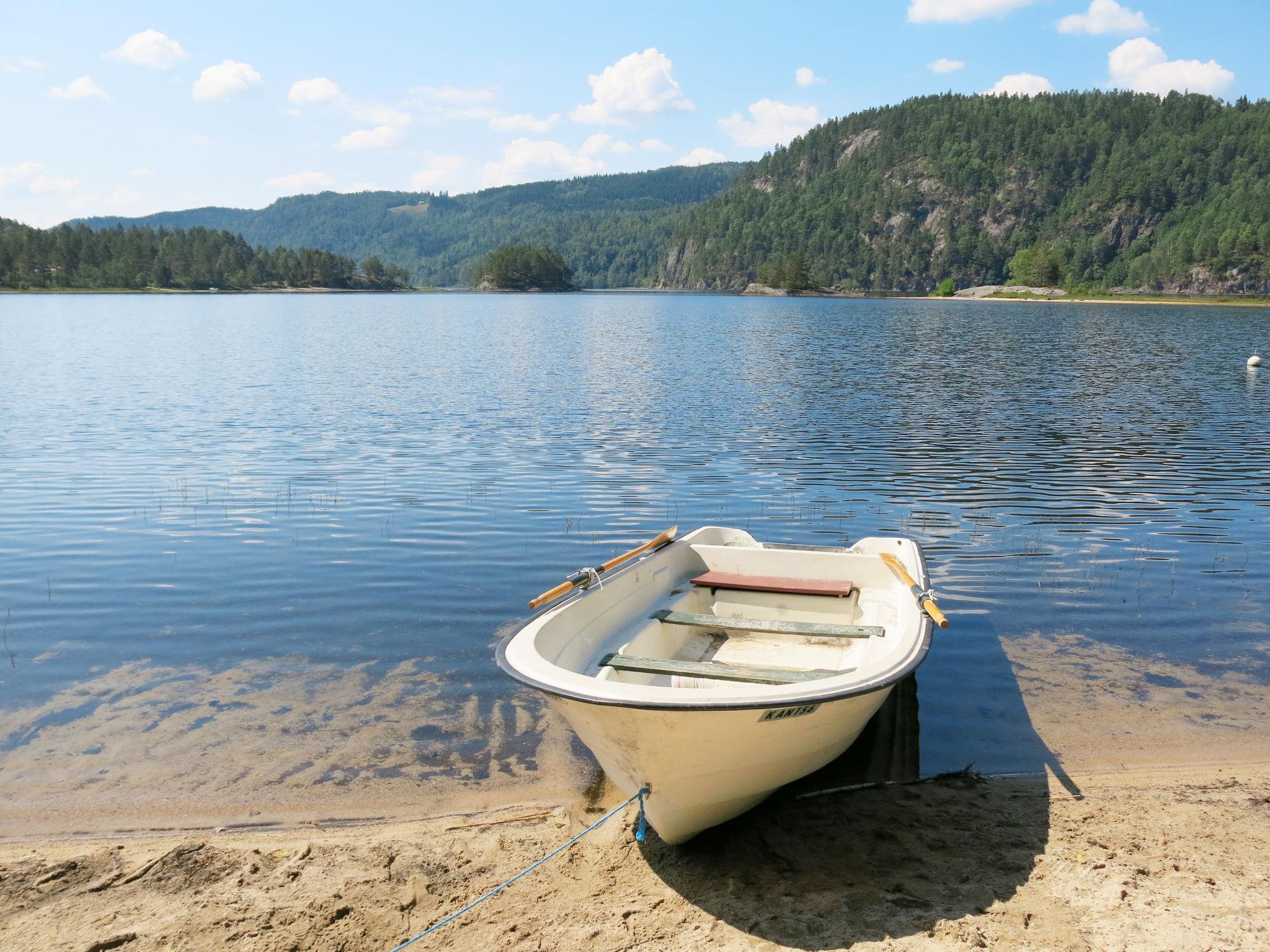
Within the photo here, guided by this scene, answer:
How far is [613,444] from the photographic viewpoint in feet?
76.7

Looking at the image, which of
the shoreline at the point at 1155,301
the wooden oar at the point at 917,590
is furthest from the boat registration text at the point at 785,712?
the shoreline at the point at 1155,301

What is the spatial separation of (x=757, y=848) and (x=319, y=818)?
3365mm

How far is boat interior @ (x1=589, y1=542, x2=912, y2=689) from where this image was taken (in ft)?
25.4

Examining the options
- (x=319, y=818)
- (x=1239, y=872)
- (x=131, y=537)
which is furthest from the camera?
(x=131, y=537)

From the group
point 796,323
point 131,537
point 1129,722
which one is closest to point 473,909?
point 1129,722

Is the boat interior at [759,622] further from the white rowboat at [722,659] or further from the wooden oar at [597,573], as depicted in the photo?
the wooden oar at [597,573]

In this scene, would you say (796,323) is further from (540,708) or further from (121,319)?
(540,708)

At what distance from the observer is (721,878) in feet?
20.1

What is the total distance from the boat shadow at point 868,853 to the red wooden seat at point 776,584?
2021mm

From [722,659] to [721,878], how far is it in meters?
3.08

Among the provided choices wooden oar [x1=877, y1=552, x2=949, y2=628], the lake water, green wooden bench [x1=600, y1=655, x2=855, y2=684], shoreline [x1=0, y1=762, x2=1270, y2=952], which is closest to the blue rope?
shoreline [x1=0, y1=762, x2=1270, y2=952]

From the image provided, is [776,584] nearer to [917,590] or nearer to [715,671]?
[917,590]

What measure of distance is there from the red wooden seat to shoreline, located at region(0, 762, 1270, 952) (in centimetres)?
274

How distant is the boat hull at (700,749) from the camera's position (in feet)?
19.1
